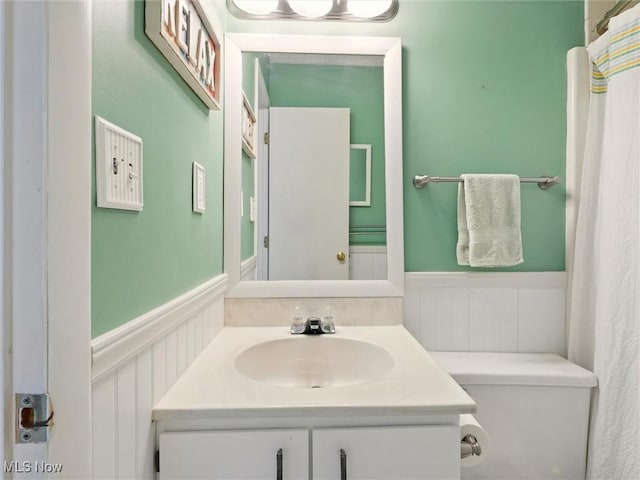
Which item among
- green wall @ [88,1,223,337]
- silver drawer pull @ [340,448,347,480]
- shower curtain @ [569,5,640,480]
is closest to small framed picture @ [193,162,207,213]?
green wall @ [88,1,223,337]

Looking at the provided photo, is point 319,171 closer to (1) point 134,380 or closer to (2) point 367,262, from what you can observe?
(2) point 367,262

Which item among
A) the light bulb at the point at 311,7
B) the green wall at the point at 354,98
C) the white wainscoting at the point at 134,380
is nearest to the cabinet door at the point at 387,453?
the white wainscoting at the point at 134,380

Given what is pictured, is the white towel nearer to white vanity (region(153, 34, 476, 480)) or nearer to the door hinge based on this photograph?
white vanity (region(153, 34, 476, 480))

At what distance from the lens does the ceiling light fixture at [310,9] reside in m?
1.28

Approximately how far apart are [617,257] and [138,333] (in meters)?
1.30

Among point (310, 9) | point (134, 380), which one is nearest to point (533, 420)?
point (134, 380)

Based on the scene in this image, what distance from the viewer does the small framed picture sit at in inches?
36.7

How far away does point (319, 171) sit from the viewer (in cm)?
130

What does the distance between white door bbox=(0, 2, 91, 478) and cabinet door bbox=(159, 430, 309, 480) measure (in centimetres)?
28

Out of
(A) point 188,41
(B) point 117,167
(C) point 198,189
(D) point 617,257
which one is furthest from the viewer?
(D) point 617,257

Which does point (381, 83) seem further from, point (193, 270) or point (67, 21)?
point (67, 21)

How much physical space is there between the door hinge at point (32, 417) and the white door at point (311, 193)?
0.90 meters

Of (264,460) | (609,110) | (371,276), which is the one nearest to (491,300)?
(371,276)
